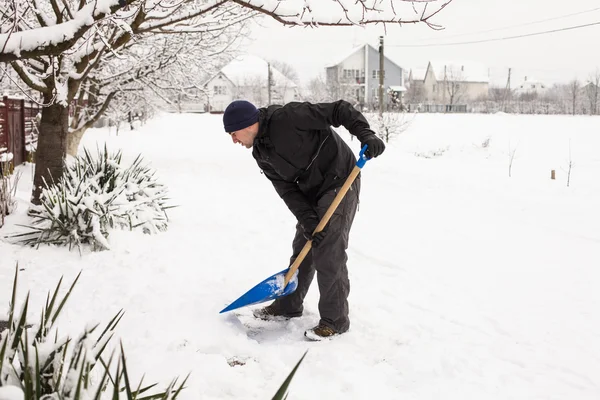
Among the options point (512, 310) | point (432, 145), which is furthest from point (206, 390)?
point (432, 145)

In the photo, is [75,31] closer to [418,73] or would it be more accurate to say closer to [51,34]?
[51,34]

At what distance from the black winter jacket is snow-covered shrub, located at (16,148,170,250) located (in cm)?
234

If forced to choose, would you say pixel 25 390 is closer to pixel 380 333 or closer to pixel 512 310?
pixel 380 333

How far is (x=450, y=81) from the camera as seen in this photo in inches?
3076

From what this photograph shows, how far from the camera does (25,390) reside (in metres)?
1.78

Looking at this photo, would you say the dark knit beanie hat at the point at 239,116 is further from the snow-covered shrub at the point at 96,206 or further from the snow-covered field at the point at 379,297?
the snow-covered shrub at the point at 96,206

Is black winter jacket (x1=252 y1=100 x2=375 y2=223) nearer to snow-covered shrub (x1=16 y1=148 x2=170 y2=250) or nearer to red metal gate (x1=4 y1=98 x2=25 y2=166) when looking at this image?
snow-covered shrub (x1=16 y1=148 x2=170 y2=250)

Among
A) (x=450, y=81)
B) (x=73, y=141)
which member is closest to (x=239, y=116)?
(x=73, y=141)

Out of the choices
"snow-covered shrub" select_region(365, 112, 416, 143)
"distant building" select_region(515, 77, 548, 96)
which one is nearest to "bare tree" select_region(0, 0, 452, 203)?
"snow-covered shrub" select_region(365, 112, 416, 143)

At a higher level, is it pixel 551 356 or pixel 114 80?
pixel 114 80

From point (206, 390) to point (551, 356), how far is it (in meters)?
2.23

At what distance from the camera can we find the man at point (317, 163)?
3.53m

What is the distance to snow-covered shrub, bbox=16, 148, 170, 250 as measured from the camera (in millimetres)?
5281

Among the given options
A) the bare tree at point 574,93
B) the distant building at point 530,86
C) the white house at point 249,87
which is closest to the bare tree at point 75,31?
the bare tree at point 574,93
